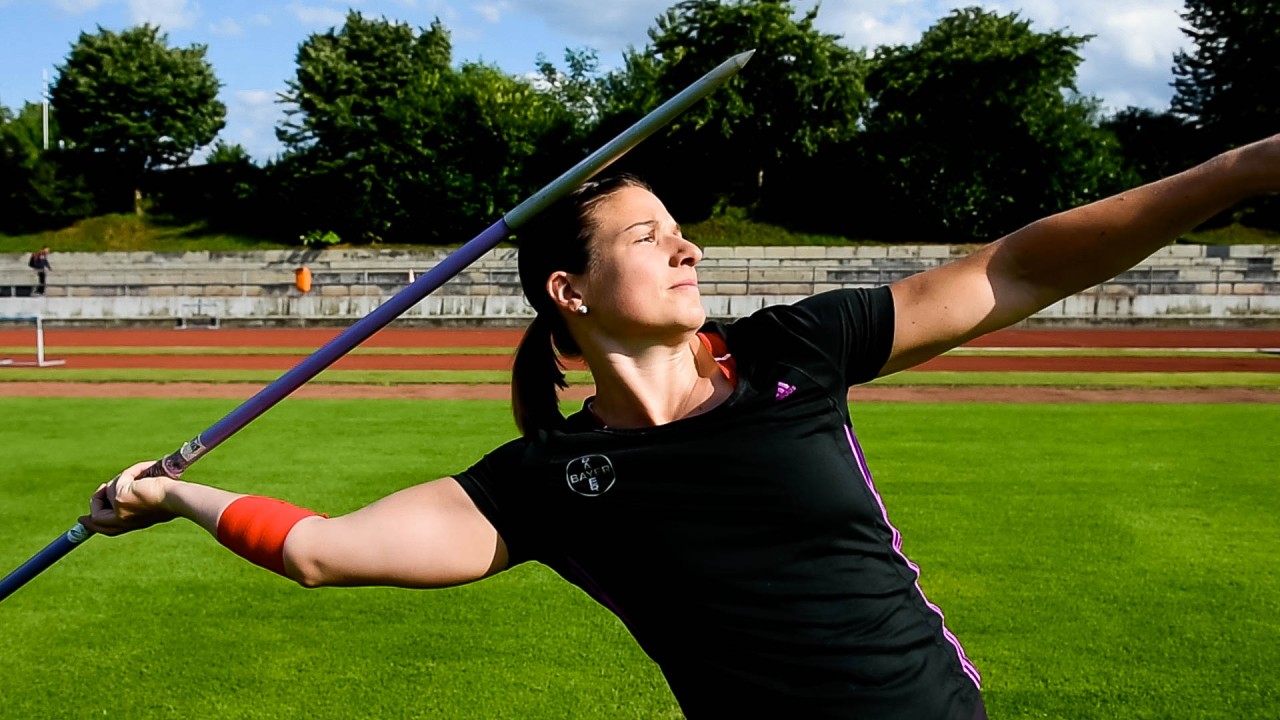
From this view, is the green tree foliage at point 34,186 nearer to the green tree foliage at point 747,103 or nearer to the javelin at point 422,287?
the green tree foliage at point 747,103

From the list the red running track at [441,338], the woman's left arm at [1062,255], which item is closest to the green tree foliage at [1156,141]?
the red running track at [441,338]

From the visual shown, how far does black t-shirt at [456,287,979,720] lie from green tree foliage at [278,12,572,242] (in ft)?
126

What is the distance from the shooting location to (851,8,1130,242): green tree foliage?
38188 millimetres

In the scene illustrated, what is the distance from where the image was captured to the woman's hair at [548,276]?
272 cm

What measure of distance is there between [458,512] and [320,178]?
1634 inches

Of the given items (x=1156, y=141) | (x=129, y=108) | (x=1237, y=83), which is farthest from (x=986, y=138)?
(x=129, y=108)

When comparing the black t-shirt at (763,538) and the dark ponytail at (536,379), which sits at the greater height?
the dark ponytail at (536,379)

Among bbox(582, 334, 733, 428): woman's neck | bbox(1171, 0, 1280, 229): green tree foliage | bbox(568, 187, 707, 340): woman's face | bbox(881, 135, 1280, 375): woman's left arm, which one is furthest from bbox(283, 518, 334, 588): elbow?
bbox(1171, 0, 1280, 229): green tree foliage

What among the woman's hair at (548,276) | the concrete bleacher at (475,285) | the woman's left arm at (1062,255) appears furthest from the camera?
the concrete bleacher at (475,285)

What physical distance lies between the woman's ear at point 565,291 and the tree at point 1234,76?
43287mm

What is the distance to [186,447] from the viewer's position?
3227 millimetres

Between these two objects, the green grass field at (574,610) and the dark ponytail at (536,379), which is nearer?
the dark ponytail at (536,379)

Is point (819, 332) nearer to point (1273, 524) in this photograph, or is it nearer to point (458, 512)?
point (458, 512)

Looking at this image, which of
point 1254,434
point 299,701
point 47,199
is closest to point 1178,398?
point 1254,434
